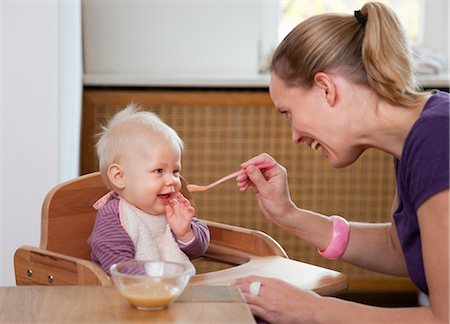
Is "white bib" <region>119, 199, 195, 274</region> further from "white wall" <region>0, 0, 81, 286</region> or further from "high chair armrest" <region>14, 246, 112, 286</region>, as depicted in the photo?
"white wall" <region>0, 0, 81, 286</region>

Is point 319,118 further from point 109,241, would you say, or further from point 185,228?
point 109,241

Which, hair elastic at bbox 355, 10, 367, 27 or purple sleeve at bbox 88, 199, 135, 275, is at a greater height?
hair elastic at bbox 355, 10, 367, 27

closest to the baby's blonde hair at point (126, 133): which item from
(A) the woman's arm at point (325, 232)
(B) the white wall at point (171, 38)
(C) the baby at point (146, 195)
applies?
(C) the baby at point (146, 195)

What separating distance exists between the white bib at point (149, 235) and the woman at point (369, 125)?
1.03 feet

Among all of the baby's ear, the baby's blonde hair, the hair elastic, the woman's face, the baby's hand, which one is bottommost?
the baby's hand

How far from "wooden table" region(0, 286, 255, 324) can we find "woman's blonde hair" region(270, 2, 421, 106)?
46cm

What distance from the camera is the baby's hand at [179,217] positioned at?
1.92 metres

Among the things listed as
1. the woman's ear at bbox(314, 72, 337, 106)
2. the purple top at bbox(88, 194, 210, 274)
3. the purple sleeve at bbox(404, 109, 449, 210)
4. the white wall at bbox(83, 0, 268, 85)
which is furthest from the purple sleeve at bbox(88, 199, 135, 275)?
the white wall at bbox(83, 0, 268, 85)

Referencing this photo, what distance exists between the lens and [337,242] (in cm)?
197

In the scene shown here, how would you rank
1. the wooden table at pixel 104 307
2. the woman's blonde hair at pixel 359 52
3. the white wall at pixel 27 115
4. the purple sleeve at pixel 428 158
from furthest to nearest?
the white wall at pixel 27 115, the woman's blonde hair at pixel 359 52, the purple sleeve at pixel 428 158, the wooden table at pixel 104 307

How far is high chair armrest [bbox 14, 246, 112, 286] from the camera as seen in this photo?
1705 mm

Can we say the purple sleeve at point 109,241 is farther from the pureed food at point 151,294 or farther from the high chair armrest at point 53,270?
the pureed food at point 151,294

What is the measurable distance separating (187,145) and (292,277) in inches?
63.4

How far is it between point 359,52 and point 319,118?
15 centimetres
